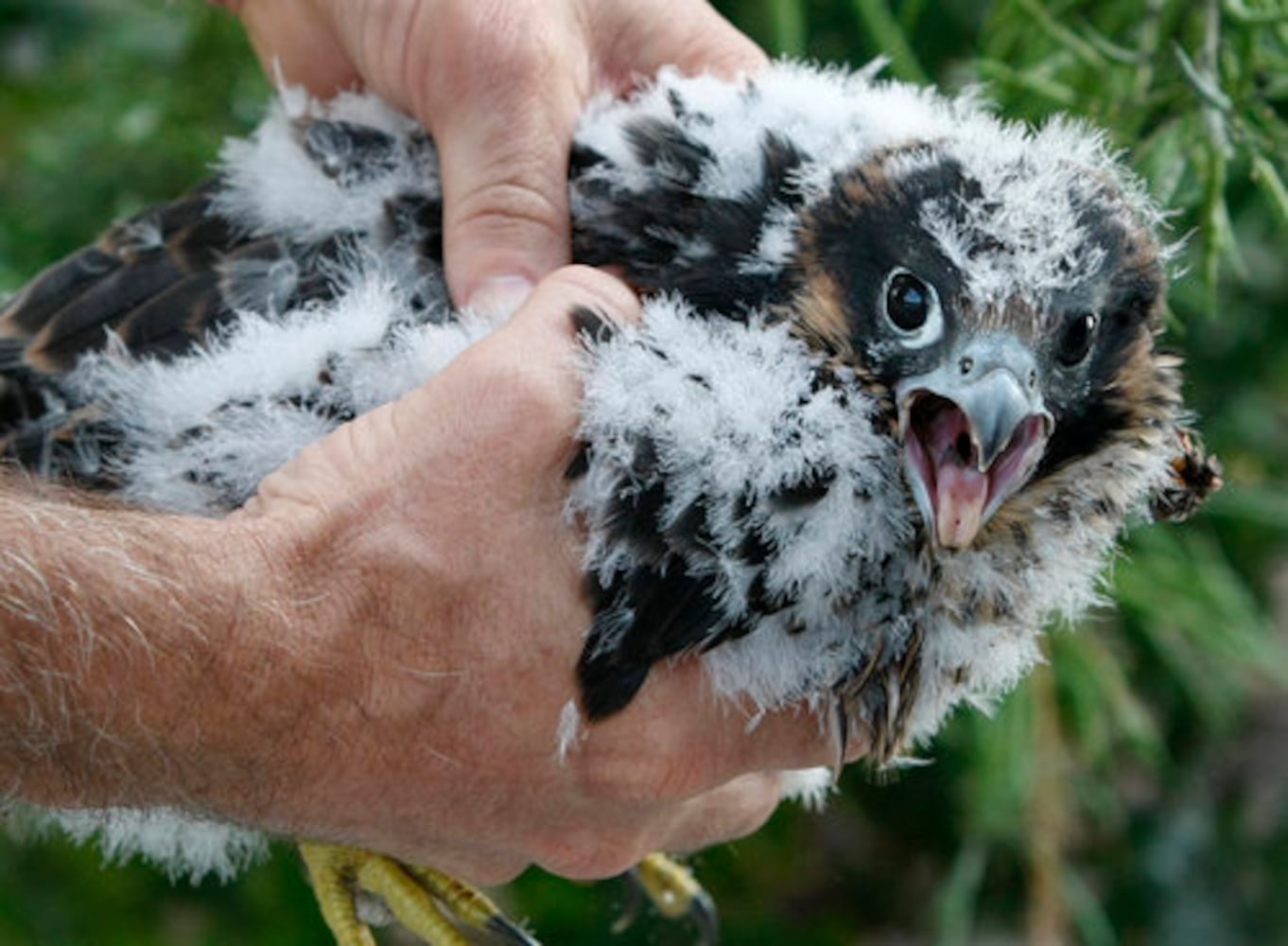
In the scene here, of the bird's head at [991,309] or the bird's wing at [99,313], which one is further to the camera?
the bird's wing at [99,313]

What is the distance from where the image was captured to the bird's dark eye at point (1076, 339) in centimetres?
196

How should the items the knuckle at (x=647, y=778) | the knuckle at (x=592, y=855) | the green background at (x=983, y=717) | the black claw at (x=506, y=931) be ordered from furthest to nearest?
the green background at (x=983, y=717)
the black claw at (x=506, y=931)
the knuckle at (x=592, y=855)
the knuckle at (x=647, y=778)

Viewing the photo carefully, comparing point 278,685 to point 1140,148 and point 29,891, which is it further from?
point 29,891

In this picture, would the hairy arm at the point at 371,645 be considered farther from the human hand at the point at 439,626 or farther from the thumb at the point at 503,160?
the thumb at the point at 503,160

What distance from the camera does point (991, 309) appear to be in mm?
1894

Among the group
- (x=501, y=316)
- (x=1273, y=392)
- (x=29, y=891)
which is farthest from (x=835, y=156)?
(x=29, y=891)

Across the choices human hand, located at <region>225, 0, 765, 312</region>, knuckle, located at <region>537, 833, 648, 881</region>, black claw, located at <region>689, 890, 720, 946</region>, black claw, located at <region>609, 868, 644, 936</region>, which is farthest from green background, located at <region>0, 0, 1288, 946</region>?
knuckle, located at <region>537, 833, 648, 881</region>

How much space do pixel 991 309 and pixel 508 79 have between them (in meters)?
0.75

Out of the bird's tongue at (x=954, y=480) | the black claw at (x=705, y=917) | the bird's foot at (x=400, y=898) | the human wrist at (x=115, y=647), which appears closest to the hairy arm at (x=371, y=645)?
the human wrist at (x=115, y=647)

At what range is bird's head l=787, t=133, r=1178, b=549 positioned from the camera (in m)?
1.85

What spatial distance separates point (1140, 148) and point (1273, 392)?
197cm

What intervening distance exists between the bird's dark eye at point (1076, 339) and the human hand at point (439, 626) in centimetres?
51

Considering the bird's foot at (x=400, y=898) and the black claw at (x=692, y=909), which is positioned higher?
the bird's foot at (x=400, y=898)

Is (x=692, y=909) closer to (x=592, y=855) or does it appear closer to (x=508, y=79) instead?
(x=592, y=855)
